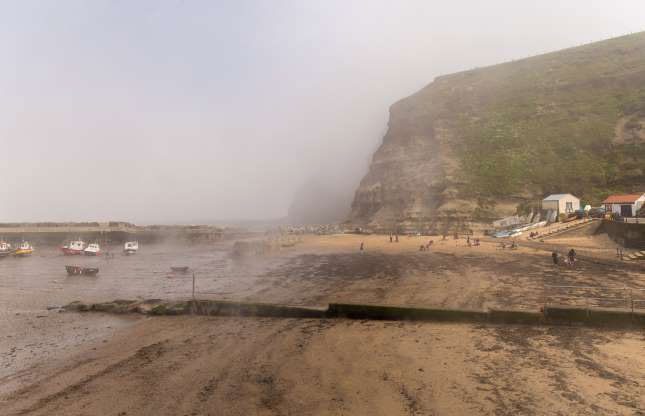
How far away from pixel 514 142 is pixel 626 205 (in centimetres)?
2829

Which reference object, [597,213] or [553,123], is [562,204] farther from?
[553,123]

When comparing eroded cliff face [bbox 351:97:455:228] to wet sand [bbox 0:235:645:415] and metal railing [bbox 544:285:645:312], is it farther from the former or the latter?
wet sand [bbox 0:235:645:415]

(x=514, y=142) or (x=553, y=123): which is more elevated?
(x=553, y=123)

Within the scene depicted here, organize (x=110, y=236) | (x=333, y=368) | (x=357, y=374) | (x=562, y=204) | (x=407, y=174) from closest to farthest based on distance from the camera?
(x=357, y=374)
(x=333, y=368)
(x=562, y=204)
(x=407, y=174)
(x=110, y=236)

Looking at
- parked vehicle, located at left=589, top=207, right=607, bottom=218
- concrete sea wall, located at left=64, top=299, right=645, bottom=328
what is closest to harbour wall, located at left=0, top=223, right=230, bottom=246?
concrete sea wall, located at left=64, top=299, right=645, bottom=328

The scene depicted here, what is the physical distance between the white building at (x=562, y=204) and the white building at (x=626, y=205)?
5492 millimetres

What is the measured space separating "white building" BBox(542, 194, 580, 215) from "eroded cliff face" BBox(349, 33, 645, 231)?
5.06m

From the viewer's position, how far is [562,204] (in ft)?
170

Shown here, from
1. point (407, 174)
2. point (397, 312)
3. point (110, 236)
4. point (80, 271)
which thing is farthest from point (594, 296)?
point (110, 236)

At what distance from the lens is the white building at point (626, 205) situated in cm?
4366

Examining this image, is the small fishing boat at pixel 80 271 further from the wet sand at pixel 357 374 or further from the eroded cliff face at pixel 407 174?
the eroded cliff face at pixel 407 174

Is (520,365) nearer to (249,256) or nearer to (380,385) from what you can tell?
(380,385)

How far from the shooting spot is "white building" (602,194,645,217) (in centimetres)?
4366

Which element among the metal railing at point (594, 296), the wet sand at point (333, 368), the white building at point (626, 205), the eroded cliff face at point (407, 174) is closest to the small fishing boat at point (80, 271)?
the wet sand at point (333, 368)
